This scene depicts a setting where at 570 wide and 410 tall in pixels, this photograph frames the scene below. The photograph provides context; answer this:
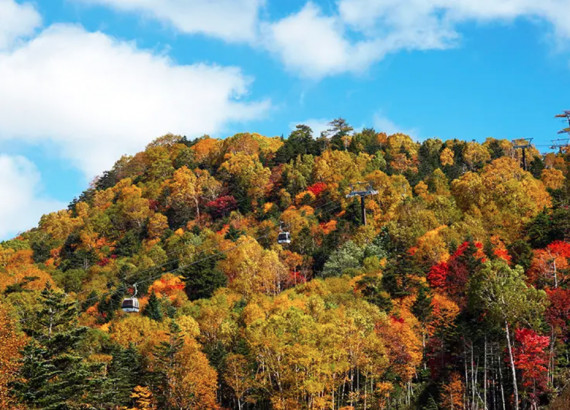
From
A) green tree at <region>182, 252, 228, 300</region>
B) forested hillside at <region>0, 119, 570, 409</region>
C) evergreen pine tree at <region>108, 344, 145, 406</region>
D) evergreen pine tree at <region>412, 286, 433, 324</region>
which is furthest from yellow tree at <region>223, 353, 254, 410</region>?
green tree at <region>182, 252, 228, 300</region>

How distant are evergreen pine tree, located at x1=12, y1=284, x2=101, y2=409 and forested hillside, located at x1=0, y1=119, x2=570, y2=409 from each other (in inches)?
5.0

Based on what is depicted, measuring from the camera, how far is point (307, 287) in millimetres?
69000

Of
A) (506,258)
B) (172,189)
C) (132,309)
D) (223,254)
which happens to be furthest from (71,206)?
(132,309)

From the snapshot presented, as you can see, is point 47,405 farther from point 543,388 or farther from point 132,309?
point 543,388

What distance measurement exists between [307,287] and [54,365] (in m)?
37.2

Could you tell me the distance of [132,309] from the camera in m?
34.2

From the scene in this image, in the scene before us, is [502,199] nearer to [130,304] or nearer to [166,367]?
[166,367]

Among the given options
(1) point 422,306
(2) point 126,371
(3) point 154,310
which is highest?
(3) point 154,310

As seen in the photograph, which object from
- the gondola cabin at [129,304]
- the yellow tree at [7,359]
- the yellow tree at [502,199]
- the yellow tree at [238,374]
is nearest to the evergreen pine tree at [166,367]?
the yellow tree at [238,374]

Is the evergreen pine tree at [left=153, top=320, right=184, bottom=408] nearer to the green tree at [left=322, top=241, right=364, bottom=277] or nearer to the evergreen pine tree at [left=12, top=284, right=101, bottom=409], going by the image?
the evergreen pine tree at [left=12, top=284, right=101, bottom=409]

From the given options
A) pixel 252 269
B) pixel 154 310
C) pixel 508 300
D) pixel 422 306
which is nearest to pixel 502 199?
pixel 422 306

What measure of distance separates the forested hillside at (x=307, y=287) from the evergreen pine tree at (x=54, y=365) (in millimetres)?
127

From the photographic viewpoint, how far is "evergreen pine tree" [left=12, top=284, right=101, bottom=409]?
3344 cm

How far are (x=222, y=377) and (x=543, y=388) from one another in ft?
85.6
